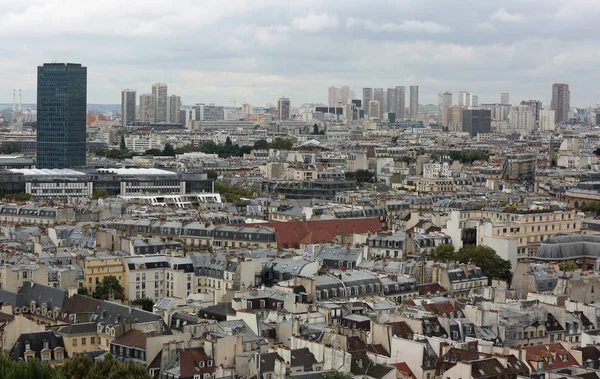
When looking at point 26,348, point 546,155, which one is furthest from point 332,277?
point 546,155

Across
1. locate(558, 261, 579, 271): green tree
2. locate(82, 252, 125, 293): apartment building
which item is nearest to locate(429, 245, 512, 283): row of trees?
locate(558, 261, 579, 271): green tree

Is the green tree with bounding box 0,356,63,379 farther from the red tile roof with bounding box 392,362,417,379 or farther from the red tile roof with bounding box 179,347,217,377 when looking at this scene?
the red tile roof with bounding box 392,362,417,379

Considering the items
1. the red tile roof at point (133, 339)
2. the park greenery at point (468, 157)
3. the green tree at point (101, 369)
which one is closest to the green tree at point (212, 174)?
the park greenery at point (468, 157)

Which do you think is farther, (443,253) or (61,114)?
(61,114)

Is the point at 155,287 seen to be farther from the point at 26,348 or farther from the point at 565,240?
the point at 565,240

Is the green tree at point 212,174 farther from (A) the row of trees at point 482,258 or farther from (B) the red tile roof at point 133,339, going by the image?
(B) the red tile roof at point 133,339

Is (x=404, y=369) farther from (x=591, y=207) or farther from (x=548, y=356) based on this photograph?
(x=591, y=207)

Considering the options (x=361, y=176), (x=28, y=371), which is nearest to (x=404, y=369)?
(x=28, y=371)
